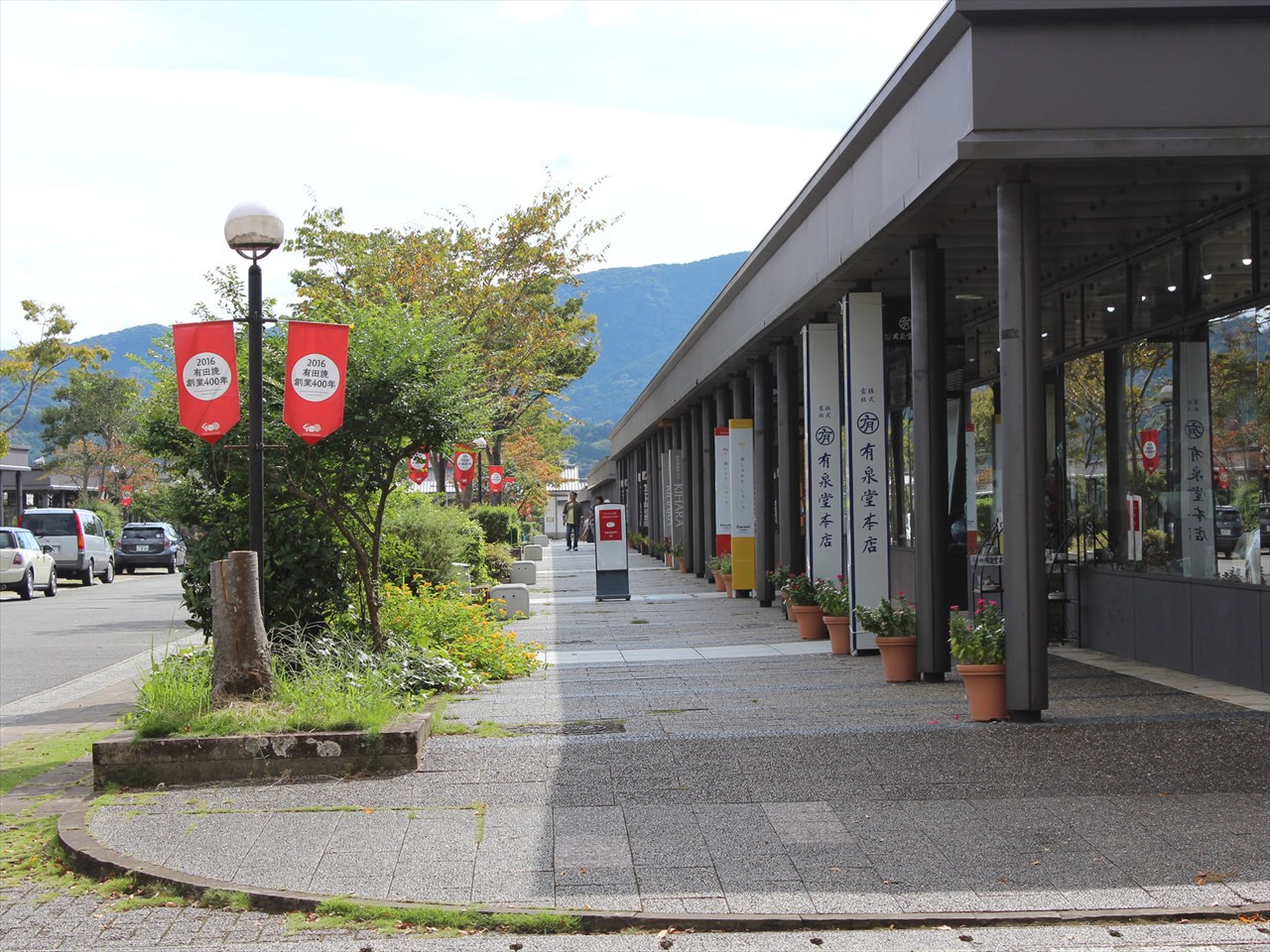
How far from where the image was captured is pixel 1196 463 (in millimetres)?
12031

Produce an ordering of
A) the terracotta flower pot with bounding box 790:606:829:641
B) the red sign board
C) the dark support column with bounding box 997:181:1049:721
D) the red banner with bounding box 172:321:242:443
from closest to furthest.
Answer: the dark support column with bounding box 997:181:1049:721, the red banner with bounding box 172:321:242:443, the terracotta flower pot with bounding box 790:606:829:641, the red sign board

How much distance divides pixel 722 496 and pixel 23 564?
51.0 ft

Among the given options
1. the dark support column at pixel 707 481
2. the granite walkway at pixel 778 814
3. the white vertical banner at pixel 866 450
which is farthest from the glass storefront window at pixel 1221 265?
the dark support column at pixel 707 481

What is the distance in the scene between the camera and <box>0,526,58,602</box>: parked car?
2980 centimetres

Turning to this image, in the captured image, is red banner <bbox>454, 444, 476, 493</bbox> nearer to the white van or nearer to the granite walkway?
the white van

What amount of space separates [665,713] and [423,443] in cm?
289

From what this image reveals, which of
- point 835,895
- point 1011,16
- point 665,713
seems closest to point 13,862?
point 835,895

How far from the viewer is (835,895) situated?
5906 mm

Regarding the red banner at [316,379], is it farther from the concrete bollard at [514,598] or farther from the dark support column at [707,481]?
the dark support column at [707,481]

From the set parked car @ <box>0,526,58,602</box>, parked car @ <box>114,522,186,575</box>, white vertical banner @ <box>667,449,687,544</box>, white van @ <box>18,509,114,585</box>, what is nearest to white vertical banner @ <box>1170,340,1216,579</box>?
white vertical banner @ <box>667,449,687,544</box>

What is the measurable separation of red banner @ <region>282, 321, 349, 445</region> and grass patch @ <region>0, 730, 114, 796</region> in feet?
8.59

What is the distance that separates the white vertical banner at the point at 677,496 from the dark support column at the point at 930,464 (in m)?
22.5

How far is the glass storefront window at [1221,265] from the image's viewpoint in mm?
11203

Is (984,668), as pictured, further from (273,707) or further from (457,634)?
(457,634)
